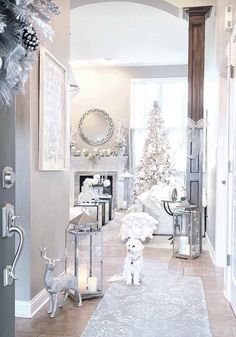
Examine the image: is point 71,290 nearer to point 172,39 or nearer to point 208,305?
point 208,305

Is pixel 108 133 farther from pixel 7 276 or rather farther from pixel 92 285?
pixel 7 276

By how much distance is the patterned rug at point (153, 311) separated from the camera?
2.58 metres

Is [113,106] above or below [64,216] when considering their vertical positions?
above

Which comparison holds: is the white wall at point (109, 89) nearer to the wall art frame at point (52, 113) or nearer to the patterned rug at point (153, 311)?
the wall art frame at point (52, 113)

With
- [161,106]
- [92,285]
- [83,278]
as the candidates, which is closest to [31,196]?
[92,285]

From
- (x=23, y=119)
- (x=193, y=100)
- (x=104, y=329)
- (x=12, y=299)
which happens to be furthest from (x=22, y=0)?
(x=193, y=100)

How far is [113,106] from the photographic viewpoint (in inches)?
411

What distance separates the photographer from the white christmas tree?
944cm

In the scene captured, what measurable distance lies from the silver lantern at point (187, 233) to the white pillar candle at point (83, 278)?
1.44 meters

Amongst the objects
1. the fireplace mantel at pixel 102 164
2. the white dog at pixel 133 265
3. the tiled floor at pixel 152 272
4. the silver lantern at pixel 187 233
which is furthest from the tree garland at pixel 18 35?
the fireplace mantel at pixel 102 164

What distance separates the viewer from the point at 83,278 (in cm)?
→ 360

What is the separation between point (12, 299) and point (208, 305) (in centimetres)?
204

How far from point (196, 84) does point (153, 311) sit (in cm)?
357

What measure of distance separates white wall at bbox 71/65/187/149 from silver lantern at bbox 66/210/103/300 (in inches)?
263
